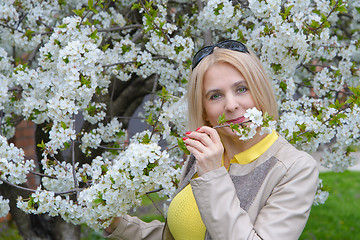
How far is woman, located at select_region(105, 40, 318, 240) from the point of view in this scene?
1.58m

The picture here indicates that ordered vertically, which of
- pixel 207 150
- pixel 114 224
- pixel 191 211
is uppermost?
pixel 207 150

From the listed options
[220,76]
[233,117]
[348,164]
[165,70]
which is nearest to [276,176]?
[233,117]

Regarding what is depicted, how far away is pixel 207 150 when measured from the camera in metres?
1.62

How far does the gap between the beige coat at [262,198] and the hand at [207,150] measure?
0.03m

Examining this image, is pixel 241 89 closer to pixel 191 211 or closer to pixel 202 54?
pixel 202 54

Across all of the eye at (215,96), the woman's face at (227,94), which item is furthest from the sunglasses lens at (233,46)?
the eye at (215,96)

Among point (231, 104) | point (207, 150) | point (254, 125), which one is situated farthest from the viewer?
point (231, 104)

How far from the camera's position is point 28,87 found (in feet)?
10.1

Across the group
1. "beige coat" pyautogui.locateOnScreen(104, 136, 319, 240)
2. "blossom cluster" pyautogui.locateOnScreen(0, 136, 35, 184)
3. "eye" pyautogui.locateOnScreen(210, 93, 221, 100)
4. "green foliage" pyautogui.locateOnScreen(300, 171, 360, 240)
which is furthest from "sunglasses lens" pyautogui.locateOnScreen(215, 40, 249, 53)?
"green foliage" pyautogui.locateOnScreen(300, 171, 360, 240)

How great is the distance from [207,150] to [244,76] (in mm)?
419

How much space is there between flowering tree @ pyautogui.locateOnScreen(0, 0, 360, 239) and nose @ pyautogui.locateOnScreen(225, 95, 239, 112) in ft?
0.49

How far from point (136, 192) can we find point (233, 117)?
1.76 ft

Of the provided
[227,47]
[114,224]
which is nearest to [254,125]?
[227,47]

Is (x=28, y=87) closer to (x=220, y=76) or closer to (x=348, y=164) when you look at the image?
(x=220, y=76)
